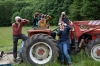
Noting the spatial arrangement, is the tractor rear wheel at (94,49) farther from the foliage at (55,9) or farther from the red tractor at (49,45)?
the foliage at (55,9)

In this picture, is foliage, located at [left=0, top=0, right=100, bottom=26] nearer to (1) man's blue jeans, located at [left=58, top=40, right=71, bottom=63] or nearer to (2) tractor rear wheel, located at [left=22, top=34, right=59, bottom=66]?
(1) man's blue jeans, located at [left=58, top=40, right=71, bottom=63]

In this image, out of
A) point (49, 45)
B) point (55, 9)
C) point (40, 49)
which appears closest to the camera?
point (49, 45)

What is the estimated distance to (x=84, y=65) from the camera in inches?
288

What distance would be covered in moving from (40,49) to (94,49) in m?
1.73

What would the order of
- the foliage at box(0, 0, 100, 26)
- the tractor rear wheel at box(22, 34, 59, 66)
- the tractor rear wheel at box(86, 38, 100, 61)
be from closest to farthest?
the tractor rear wheel at box(22, 34, 59, 66)
the tractor rear wheel at box(86, 38, 100, 61)
the foliage at box(0, 0, 100, 26)

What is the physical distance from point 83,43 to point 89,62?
1183 mm

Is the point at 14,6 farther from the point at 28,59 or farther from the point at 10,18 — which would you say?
the point at 28,59

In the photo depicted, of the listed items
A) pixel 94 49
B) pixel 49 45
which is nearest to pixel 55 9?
pixel 94 49

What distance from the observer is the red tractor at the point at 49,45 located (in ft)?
25.6

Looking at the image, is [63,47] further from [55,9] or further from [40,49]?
[55,9]

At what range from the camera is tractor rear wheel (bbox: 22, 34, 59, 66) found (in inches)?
307

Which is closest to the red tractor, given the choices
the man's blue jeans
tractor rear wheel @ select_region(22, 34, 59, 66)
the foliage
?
tractor rear wheel @ select_region(22, 34, 59, 66)

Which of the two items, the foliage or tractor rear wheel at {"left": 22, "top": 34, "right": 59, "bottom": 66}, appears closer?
tractor rear wheel at {"left": 22, "top": 34, "right": 59, "bottom": 66}

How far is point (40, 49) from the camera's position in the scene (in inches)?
315
